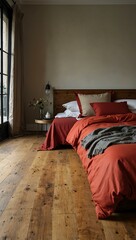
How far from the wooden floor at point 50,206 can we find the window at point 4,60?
1.65 m

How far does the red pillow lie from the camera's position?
409 cm

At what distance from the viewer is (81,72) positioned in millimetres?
5215

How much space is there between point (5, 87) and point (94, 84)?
1965mm

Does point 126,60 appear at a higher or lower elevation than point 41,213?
higher

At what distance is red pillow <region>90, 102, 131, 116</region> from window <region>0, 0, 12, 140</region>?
1.75 metres

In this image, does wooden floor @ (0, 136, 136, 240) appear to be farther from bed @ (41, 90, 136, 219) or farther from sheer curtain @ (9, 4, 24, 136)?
sheer curtain @ (9, 4, 24, 136)

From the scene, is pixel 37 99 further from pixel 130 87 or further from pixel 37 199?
pixel 37 199

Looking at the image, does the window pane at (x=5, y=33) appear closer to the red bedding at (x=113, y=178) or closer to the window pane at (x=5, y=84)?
the window pane at (x=5, y=84)

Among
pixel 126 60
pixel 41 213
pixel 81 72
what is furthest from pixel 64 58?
pixel 41 213

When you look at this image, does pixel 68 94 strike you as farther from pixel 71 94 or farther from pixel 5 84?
pixel 5 84

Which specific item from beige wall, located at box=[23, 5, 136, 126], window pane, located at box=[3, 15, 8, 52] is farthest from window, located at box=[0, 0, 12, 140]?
beige wall, located at box=[23, 5, 136, 126]

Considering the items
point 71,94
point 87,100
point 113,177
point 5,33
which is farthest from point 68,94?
point 113,177

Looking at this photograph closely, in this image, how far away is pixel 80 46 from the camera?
17.0 ft

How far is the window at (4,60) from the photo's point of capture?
4.38 m
